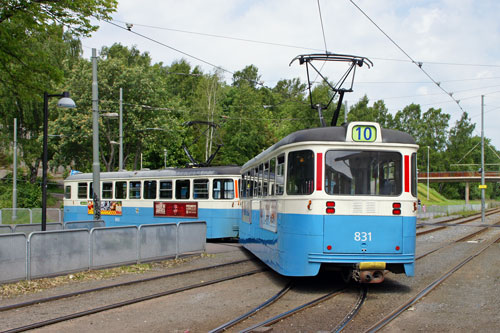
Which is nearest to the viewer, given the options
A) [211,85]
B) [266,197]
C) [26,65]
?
[266,197]

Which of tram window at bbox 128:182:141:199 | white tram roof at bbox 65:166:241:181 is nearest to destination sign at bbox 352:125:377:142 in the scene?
white tram roof at bbox 65:166:241:181

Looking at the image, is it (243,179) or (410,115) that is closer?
(243,179)

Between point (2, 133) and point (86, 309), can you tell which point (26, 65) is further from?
point (2, 133)

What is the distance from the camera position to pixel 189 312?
792 centimetres

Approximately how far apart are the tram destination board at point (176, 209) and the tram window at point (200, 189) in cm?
34

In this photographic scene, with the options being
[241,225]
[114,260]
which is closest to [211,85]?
[241,225]

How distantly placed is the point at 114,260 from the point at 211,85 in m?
44.7

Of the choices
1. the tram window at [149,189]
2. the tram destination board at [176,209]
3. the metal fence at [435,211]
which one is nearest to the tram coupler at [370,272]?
the tram destination board at [176,209]

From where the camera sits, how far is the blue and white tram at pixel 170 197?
19375 mm

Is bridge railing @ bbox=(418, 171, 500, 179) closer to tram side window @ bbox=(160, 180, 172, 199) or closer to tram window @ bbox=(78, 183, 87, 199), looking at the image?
tram window @ bbox=(78, 183, 87, 199)

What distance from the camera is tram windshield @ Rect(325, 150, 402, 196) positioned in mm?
9055

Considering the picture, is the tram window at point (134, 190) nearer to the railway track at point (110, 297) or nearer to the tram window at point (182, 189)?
the tram window at point (182, 189)

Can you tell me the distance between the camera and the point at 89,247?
11906mm

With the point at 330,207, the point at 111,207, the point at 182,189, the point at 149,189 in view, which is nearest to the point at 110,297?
the point at 330,207
